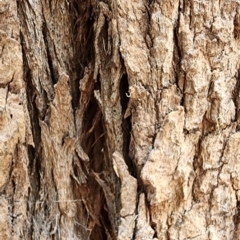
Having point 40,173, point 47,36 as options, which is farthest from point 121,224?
point 47,36

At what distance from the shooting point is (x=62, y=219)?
92 cm

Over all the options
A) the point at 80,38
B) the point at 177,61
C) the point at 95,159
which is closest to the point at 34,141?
the point at 95,159

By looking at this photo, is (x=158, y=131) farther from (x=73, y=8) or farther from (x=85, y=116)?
(x=73, y=8)

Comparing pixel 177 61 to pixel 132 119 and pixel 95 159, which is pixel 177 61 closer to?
pixel 132 119

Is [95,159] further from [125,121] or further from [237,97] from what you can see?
[237,97]

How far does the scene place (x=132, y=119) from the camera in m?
0.88

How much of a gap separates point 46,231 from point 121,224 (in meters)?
0.17

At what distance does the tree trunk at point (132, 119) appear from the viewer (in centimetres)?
86

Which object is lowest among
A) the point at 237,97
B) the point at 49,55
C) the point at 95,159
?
the point at 95,159

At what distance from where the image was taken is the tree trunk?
0.86 metres

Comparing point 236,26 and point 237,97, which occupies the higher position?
point 236,26

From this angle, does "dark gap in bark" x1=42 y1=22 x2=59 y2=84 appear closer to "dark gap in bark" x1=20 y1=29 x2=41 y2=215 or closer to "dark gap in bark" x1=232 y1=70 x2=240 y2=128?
"dark gap in bark" x1=20 y1=29 x2=41 y2=215

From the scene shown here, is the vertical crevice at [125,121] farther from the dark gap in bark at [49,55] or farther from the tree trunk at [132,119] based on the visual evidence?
the dark gap in bark at [49,55]

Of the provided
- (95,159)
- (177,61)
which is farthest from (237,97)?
(95,159)
